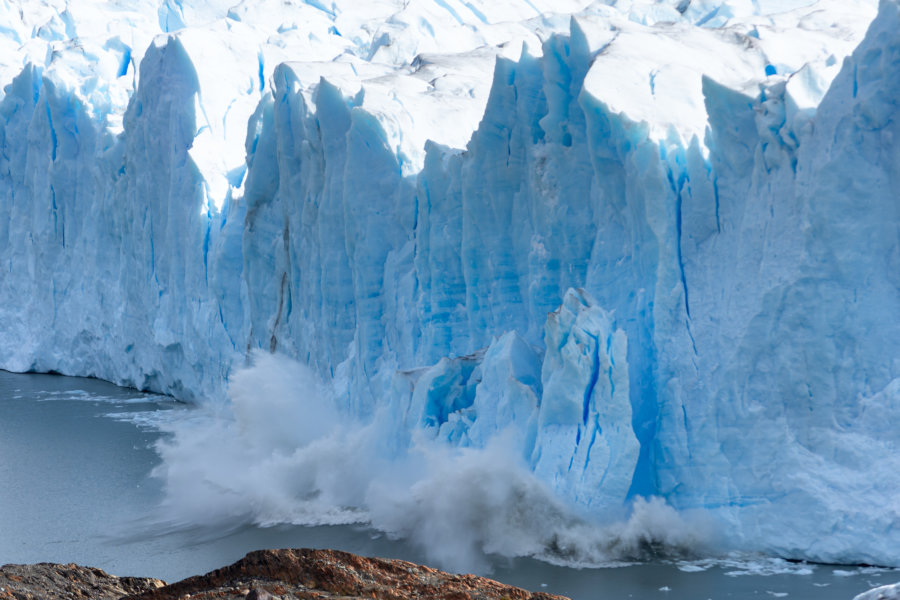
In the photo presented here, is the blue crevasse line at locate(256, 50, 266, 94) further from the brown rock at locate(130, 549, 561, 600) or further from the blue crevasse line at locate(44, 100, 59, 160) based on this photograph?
the brown rock at locate(130, 549, 561, 600)

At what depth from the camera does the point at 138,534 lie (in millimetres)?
9133

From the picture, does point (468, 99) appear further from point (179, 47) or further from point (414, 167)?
point (179, 47)

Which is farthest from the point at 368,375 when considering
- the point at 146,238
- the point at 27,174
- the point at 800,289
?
the point at 27,174

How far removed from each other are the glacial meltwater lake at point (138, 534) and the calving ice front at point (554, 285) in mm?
277

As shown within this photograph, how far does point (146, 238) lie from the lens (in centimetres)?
1555

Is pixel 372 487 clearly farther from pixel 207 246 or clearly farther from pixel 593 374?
pixel 207 246

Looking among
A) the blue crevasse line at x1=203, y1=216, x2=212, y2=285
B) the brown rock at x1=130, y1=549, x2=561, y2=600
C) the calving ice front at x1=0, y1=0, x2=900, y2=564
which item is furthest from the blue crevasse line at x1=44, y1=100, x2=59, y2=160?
the brown rock at x1=130, y1=549, x2=561, y2=600

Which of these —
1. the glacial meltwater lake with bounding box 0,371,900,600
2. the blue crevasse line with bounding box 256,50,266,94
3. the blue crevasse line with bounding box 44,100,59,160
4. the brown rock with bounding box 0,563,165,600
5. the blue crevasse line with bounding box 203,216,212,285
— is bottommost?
the glacial meltwater lake with bounding box 0,371,900,600

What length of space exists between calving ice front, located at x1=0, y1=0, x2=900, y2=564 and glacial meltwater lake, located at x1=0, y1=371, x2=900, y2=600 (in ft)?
0.91

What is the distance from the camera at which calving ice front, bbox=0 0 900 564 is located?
7023 mm

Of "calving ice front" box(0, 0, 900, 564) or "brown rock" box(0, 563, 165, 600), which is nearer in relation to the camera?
"brown rock" box(0, 563, 165, 600)

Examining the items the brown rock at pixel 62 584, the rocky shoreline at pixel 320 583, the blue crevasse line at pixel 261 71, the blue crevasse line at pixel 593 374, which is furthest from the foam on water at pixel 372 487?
the blue crevasse line at pixel 261 71

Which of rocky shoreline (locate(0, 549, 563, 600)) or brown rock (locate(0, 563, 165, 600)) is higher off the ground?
rocky shoreline (locate(0, 549, 563, 600))

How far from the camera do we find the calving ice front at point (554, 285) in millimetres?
7023
